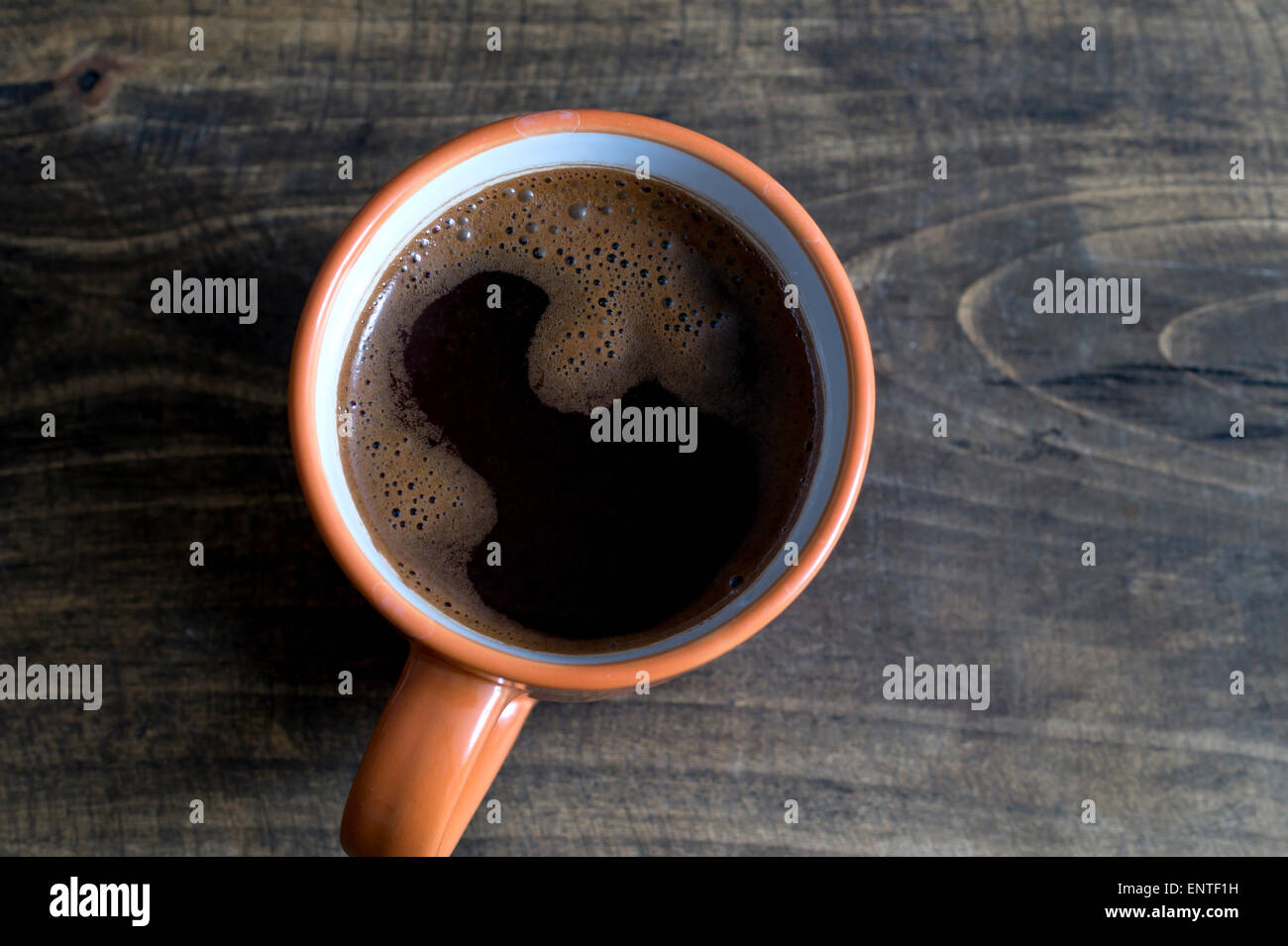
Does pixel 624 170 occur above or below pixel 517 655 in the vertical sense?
above

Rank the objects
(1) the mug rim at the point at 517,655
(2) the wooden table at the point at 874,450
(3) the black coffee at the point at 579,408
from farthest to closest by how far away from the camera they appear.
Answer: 1. (2) the wooden table at the point at 874,450
2. (3) the black coffee at the point at 579,408
3. (1) the mug rim at the point at 517,655

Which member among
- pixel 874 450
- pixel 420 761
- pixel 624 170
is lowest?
pixel 420 761

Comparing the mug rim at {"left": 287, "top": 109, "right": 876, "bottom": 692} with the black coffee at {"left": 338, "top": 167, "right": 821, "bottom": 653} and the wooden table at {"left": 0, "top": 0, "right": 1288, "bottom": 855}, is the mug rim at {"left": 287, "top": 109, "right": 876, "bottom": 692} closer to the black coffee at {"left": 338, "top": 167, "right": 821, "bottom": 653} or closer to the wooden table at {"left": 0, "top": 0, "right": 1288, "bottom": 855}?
the black coffee at {"left": 338, "top": 167, "right": 821, "bottom": 653}

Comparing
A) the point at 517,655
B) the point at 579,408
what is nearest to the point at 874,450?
the point at 579,408

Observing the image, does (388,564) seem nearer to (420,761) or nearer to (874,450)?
(420,761)

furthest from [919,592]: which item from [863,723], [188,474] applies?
[188,474]

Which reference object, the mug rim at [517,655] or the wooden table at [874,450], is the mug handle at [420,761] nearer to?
the mug rim at [517,655]

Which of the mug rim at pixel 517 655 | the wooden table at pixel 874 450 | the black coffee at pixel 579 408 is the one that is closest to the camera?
the mug rim at pixel 517 655

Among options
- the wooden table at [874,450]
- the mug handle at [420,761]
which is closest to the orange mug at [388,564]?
the mug handle at [420,761]
